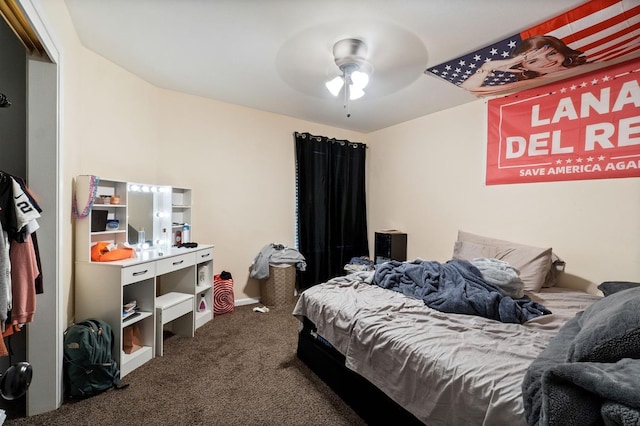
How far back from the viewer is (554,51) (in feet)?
6.57

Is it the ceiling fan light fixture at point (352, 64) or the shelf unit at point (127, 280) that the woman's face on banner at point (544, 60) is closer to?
the ceiling fan light fixture at point (352, 64)

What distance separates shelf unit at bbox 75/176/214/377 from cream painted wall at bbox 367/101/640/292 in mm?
2571

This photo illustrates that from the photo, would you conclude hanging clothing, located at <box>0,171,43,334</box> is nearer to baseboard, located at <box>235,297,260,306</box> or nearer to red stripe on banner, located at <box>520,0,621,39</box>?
baseboard, located at <box>235,297,260,306</box>

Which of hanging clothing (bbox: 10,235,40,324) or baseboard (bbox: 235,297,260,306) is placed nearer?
hanging clothing (bbox: 10,235,40,324)

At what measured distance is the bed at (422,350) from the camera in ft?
3.59

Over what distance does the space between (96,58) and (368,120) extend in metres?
2.89

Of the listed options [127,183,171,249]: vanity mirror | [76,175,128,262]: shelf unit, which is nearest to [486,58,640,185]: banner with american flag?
[127,183,171,249]: vanity mirror

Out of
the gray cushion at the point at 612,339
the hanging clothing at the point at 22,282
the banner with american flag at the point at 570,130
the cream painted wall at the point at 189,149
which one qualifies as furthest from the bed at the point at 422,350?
the cream painted wall at the point at 189,149

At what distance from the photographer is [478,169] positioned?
10.0 feet

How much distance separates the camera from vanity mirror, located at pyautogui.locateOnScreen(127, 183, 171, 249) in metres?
2.56

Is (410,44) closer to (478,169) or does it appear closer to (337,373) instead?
(478,169)

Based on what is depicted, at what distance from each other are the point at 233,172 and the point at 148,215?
104 centimetres

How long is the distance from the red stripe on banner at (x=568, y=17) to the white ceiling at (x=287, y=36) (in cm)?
5

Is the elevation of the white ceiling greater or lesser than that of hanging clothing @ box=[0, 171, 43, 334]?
greater
